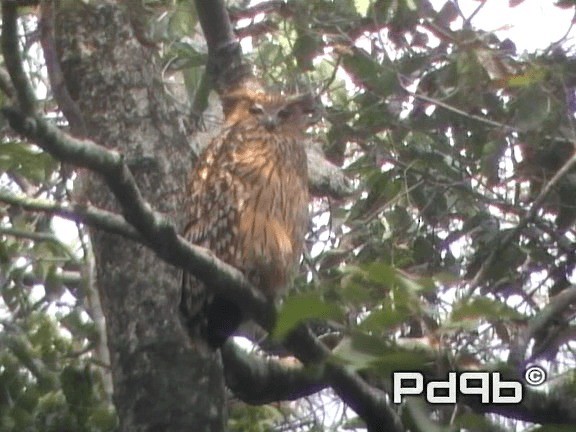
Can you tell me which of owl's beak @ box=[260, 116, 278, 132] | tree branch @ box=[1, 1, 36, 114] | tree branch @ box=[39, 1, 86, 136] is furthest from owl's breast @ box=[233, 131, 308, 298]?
tree branch @ box=[1, 1, 36, 114]

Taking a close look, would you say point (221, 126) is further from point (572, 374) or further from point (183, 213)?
point (572, 374)

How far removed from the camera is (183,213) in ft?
12.7

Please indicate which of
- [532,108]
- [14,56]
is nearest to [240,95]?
[532,108]

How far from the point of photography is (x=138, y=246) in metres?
3.72

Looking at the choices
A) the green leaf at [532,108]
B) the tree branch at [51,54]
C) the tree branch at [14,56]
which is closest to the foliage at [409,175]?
the green leaf at [532,108]

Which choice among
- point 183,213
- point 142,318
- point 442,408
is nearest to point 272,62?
point 183,213

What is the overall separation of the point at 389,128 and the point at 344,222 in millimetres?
470

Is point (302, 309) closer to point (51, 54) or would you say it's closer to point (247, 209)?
point (51, 54)

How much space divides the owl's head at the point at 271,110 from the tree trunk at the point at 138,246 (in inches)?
14.2

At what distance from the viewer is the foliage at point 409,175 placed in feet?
12.1

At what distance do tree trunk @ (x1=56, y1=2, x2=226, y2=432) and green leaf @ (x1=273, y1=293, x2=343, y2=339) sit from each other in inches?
66.4

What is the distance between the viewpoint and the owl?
3.79 m

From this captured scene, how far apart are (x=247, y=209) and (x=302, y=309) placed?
6.84 ft

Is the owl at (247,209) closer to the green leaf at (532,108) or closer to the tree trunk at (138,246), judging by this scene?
the tree trunk at (138,246)
